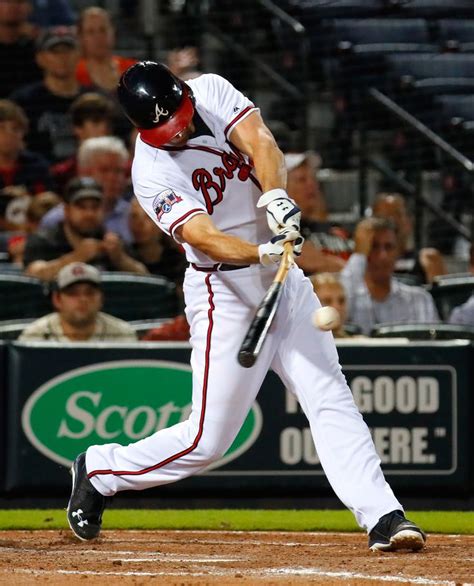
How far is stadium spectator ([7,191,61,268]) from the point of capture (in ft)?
26.2

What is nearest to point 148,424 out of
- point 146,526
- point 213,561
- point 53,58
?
point 146,526

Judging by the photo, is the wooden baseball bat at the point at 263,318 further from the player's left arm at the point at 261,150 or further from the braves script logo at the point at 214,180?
the braves script logo at the point at 214,180

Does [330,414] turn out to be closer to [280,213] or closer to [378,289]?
[280,213]

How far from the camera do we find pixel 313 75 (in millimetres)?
10109

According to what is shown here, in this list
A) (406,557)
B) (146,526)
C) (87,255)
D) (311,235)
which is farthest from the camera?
(311,235)

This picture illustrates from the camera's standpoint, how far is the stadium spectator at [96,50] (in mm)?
9031

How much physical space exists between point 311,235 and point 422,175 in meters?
1.79

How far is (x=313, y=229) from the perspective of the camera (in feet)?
27.5

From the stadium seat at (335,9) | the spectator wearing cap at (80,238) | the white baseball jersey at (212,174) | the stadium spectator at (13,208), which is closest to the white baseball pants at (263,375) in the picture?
the white baseball jersey at (212,174)

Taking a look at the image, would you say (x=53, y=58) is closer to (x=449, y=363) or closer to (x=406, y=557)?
(x=449, y=363)

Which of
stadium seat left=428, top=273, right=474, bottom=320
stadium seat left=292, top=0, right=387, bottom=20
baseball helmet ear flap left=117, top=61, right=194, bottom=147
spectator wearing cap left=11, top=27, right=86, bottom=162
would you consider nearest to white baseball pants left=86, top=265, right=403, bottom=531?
baseball helmet ear flap left=117, top=61, right=194, bottom=147

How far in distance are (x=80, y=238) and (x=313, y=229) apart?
163 cm

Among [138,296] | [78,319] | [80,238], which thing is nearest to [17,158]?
[80,238]

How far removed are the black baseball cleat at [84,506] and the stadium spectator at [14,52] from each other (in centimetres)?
516
